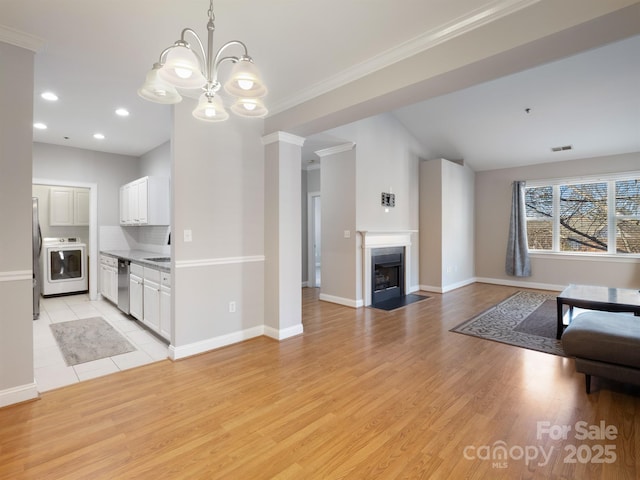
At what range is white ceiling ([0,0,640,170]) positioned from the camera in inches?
79.9

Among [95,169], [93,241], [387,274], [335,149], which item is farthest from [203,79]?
[93,241]

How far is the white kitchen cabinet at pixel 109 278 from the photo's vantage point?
487 cm

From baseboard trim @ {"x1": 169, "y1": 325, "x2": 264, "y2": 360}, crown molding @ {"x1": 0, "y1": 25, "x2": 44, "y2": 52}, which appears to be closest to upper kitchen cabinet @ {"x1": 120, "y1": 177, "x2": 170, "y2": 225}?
baseboard trim @ {"x1": 169, "y1": 325, "x2": 264, "y2": 360}

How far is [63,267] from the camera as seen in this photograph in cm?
582

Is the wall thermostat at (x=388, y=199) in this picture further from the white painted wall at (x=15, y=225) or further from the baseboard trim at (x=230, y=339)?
the white painted wall at (x=15, y=225)

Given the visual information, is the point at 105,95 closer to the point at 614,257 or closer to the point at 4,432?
the point at 4,432

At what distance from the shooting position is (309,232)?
7.11 metres

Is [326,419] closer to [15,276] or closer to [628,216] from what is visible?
[15,276]

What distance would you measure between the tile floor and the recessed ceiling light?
2.59 meters

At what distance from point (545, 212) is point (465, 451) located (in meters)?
6.67

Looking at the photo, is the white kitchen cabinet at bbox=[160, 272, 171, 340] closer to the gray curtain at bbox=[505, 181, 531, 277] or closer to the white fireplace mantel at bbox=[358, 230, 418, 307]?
the white fireplace mantel at bbox=[358, 230, 418, 307]

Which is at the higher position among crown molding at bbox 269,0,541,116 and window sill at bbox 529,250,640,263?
crown molding at bbox 269,0,541,116

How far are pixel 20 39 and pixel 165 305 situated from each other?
7.94ft

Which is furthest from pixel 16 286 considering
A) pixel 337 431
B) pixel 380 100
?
pixel 380 100
